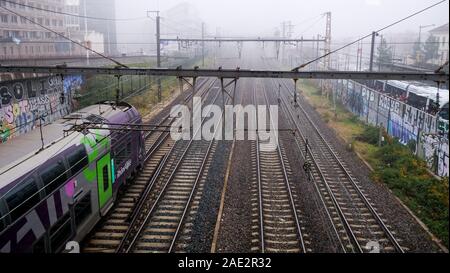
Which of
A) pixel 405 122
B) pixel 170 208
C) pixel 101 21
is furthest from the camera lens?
pixel 101 21

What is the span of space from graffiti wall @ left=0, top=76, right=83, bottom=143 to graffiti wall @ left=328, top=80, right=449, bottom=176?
13726 millimetres

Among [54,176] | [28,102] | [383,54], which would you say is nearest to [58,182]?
[54,176]

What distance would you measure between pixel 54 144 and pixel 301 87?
36.0 meters

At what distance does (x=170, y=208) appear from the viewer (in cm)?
1120

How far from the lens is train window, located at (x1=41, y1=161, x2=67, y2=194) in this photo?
7.14 metres

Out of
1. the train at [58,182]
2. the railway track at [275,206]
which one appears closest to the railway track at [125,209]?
the train at [58,182]

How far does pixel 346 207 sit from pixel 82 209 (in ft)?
23.6

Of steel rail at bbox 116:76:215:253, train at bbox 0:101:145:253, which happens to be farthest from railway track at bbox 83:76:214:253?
train at bbox 0:101:145:253

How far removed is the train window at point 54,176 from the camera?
714cm

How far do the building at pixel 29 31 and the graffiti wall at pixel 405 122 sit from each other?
21.1 metres

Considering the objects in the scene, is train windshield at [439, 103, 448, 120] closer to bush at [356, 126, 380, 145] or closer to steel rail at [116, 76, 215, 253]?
bush at [356, 126, 380, 145]

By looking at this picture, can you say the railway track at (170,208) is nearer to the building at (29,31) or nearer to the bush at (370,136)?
the bush at (370,136)

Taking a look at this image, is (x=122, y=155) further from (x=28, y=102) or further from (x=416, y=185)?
(x=416, y=185)
